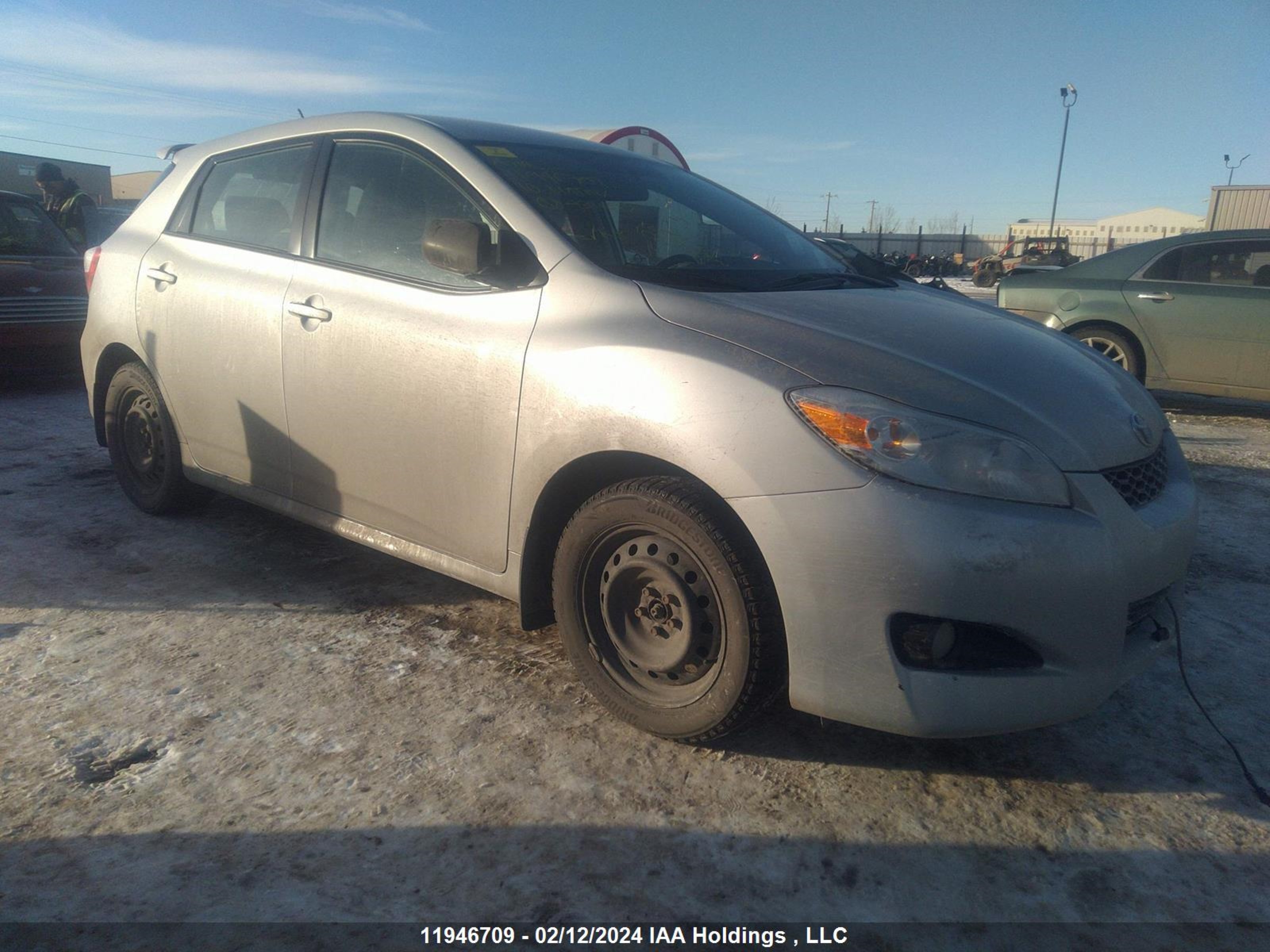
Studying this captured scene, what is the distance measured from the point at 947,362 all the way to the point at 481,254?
4.37ft

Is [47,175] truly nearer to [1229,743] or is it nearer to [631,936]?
[631,936]

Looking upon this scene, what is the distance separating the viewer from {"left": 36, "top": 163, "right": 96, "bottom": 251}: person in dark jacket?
10.1m

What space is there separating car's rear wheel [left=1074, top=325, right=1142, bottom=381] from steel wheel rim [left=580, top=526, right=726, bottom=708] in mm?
6083

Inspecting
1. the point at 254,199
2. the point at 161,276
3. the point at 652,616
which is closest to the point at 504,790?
the point at 652,616

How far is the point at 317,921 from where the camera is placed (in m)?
1.85

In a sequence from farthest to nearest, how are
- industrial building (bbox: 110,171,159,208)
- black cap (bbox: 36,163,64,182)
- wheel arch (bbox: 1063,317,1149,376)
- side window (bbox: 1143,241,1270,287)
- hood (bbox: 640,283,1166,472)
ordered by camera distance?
industrial building (bbox: 110,171,159,208)
black cap (bbox: 36,163,64,182)
wheel arch (bbox: 1063,317,1149,376)
side window (bbox: 1143,241,1270,287)
hood (bbox: 640,283,1166,472)

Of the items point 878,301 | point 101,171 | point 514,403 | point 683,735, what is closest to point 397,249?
point 514,403

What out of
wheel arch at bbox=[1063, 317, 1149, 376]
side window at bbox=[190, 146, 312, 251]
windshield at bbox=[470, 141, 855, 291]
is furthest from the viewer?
wheel arch at bbox=[1063, 317, 1149, 376]

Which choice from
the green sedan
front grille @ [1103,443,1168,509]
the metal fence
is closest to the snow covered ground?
front grille @ [1103,443,1168,509]

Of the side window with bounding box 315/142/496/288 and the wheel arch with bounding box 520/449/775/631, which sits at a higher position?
the side window with bounding box 315/142/496/288

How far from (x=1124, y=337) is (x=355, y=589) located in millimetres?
6473

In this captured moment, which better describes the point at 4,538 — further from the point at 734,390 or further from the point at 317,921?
the point at 734,390

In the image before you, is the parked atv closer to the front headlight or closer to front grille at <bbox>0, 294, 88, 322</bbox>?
front grille at <bbox>0, 294, 88, 322</bbox>

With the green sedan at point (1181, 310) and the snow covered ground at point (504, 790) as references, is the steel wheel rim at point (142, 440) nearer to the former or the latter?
the snow covered ground at point (504, 790)
